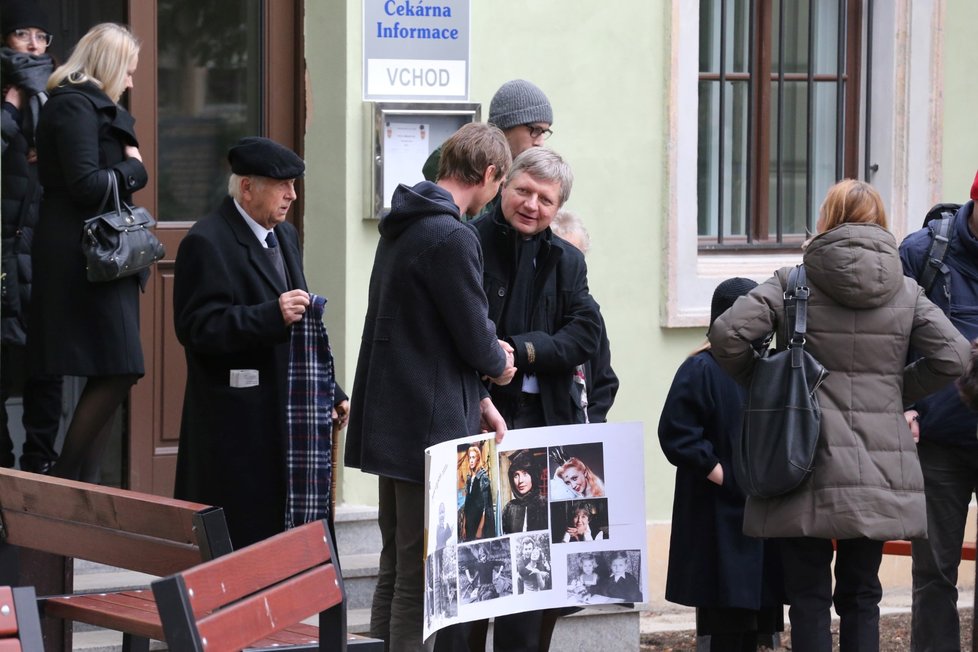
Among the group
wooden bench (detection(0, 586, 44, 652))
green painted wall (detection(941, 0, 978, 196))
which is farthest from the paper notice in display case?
wooden bench (detection(0, 586, 44, 652))

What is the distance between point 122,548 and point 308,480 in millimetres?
1041

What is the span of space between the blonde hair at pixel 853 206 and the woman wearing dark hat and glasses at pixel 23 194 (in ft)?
9.80

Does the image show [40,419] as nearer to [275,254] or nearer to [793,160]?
[275,254]

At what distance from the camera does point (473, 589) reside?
16.0ft

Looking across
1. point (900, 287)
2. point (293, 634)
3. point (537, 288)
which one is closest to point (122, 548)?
point (293, 634)

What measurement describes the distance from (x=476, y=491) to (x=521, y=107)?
1669 millimetres

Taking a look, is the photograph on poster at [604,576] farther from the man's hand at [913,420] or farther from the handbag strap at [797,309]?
the man's hand at [913,420]

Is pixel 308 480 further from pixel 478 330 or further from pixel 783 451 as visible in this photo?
pixel 783 451

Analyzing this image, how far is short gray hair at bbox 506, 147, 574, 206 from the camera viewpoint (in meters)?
5.21

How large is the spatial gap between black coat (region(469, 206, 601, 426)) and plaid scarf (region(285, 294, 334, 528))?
0.56 metres

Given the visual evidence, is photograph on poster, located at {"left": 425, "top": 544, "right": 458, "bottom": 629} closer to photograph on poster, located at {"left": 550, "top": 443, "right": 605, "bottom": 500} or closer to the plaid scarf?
photograph on poster, located at {"left": 550, "top": 443, "right": 605, "bottom": 500}

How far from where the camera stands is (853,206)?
527cm

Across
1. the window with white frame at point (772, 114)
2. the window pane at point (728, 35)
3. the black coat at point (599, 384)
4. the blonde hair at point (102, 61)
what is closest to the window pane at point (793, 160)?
the window with white frame at point (772, 114)

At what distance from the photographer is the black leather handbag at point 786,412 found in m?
5.11
